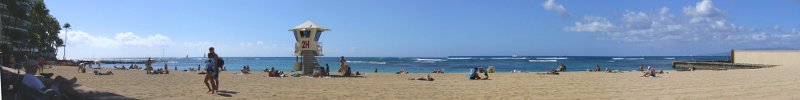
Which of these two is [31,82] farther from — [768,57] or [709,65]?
[709,65]

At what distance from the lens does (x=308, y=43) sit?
20.8m

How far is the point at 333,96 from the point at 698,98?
5880mm

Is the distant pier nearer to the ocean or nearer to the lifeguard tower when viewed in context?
the ocean

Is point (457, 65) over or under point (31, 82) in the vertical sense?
under

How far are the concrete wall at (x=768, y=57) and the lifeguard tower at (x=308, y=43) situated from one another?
32.6 metres

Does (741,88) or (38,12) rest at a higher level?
(38,12)

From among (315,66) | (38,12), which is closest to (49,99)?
(315,66)

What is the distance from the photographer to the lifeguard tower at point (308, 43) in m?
20.6

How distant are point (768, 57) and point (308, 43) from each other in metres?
38.7

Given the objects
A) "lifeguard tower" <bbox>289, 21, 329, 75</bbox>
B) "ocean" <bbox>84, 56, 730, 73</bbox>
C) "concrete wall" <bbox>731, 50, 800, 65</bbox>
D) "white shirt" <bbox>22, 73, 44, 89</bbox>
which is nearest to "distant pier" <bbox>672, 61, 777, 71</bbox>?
"concrete wall" <bbox>731, 50, 800, 65</bbox>

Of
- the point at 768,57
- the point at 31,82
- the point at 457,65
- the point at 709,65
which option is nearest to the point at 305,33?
the point at 31,82

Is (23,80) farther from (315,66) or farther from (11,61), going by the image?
(315,66)

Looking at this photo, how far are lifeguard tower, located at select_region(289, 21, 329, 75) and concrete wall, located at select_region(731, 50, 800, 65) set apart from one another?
32.6m

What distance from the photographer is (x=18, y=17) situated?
30688mm
